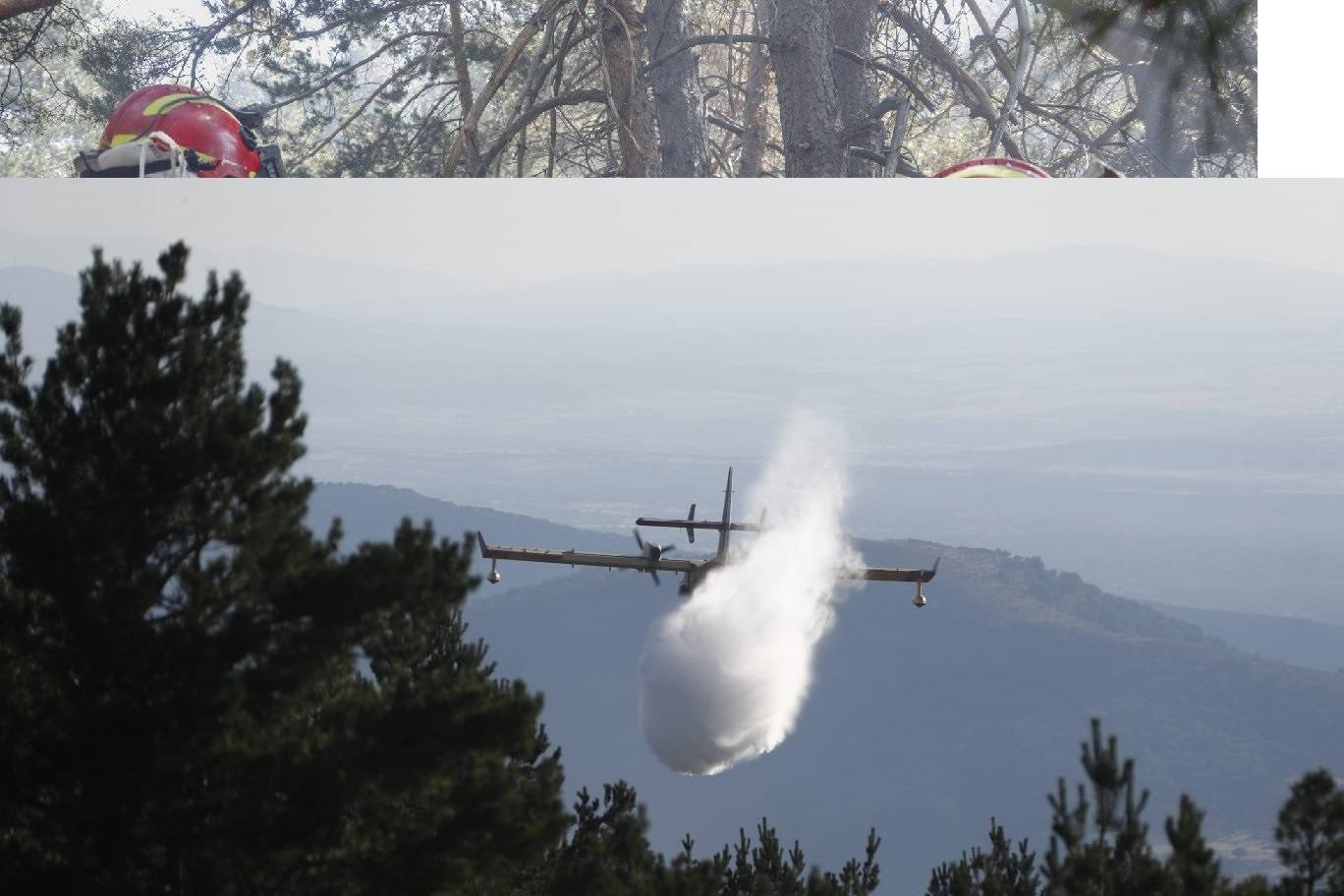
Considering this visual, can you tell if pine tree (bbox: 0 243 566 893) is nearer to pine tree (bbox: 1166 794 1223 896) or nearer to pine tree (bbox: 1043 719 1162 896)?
pine tree (bbox: 1043 719 1162 896)

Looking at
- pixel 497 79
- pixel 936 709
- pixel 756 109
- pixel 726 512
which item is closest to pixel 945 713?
pixel 936 709

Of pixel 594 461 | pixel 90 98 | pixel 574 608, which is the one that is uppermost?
pixel 90 98

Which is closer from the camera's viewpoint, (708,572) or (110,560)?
(110,560)

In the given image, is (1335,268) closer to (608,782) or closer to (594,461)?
(594,461)

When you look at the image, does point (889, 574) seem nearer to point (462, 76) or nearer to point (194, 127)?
point (462, 76)

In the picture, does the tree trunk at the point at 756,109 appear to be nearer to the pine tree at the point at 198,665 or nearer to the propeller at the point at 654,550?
the propeller at the point at 654,550

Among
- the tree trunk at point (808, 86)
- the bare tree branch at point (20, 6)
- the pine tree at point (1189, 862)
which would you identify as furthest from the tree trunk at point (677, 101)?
the pine tree at point (1189, 862)

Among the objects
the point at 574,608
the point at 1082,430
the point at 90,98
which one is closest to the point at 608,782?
the point at 574,608
